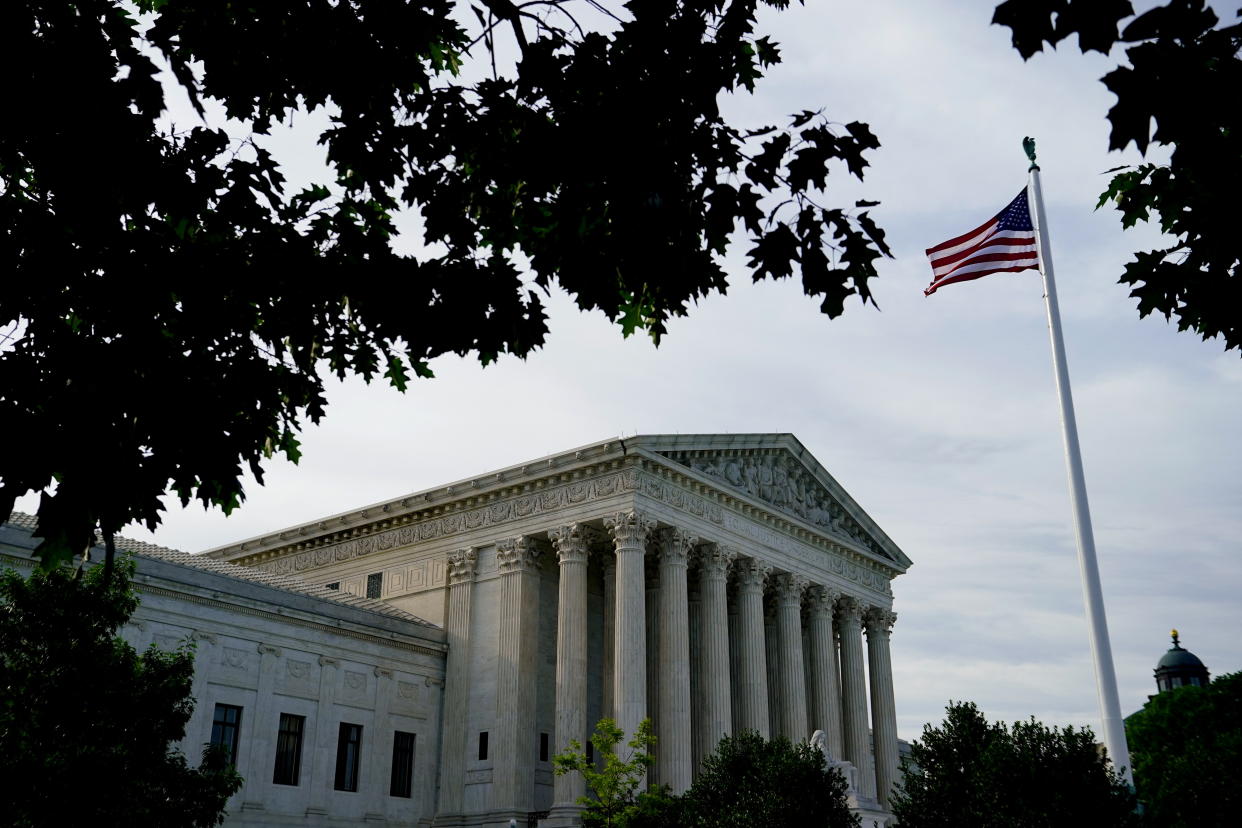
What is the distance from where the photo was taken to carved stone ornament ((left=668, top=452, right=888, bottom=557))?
46750 millimetres

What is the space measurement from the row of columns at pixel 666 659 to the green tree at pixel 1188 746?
12397mm

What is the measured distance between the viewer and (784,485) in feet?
167

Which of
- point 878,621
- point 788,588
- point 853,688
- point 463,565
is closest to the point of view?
point 463,565

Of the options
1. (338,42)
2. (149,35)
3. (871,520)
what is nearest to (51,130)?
(149,35)

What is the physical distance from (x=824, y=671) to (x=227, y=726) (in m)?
26.1

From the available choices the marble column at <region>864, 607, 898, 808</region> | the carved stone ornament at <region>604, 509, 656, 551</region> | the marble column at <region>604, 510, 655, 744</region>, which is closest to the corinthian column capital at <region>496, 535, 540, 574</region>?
the marble column at <region>604, 510, 655, 744</region>

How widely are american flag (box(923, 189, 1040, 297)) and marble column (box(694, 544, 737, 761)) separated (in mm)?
17488

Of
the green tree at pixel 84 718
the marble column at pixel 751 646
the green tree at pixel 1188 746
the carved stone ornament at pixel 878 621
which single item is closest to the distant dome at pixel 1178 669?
the green tree at pixel 1188 746

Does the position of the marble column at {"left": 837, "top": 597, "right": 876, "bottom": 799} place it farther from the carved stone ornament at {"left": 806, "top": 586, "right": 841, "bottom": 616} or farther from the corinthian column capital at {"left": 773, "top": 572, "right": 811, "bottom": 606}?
the corinthian column capital at {"left": 773, "top": 572, "right": 811, "bottom": 606}

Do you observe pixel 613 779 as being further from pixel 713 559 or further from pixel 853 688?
pixel 853 688

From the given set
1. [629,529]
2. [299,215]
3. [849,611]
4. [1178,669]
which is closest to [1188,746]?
[849,611]

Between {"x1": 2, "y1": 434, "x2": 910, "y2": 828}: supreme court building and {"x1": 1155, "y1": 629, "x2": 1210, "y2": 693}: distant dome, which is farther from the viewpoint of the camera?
{"x1": 1155, "y1": 629, "x2": 1210, "y2": 693}: distant dome

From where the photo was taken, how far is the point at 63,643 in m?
21.2

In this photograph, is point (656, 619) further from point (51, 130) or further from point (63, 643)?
point (51, 130)
